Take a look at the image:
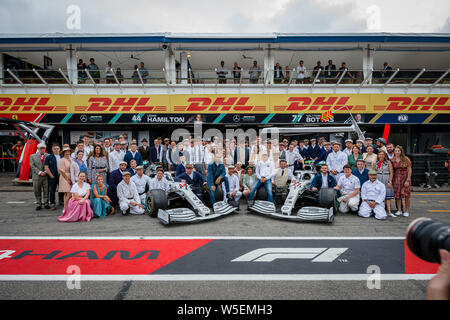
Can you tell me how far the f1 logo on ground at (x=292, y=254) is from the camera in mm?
4159

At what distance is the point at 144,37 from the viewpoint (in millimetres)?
15391

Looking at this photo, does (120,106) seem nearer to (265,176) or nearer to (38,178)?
Answer: (38,178)

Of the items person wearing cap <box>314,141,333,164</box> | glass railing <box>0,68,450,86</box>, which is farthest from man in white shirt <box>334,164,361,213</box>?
glass railing <box>0,68,450,86</box>

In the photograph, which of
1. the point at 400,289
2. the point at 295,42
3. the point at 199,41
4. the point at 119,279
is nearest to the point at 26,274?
the point at 119,279

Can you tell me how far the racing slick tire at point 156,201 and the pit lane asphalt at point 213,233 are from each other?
28cm

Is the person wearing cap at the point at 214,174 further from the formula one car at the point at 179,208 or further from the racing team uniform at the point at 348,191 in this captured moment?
the racing team uniform at the point at 348,191

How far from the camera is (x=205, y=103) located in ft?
49.6

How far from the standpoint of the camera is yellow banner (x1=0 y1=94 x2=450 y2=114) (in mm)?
15000

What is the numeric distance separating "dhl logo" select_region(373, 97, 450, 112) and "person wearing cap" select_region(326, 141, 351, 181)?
8.85 metres

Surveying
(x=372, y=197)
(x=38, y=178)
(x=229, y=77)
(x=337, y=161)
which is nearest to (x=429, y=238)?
(x=372, y=197)

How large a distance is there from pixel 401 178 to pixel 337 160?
6.29ft
